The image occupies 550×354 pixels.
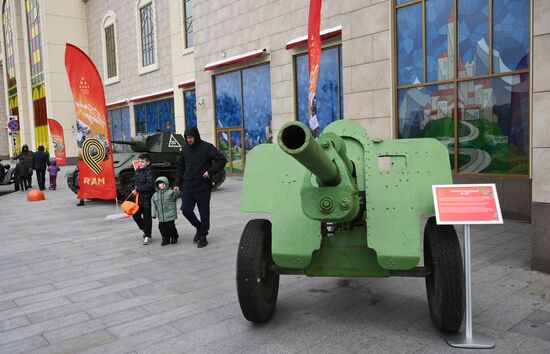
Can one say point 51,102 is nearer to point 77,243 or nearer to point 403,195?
point 77,243

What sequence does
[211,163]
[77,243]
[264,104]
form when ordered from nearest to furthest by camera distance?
[211,163]
[77,243]
[264,104]

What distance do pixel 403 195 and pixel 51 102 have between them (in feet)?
105

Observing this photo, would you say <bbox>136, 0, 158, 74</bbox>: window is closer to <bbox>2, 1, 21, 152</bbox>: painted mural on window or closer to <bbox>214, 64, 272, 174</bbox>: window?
<bbox>214, 64, 272, 174</bbox>: window

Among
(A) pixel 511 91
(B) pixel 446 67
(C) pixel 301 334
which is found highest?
(B) pixel 446 67

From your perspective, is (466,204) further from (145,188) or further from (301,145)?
(145,188)

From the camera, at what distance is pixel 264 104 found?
15.0 metres

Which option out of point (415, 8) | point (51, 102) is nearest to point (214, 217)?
point (415, 8)

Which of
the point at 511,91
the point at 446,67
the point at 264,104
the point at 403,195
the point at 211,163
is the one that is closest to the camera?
the point at 403,195

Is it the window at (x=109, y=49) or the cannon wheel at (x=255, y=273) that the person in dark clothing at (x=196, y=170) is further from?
the window at (x=109, y=49)

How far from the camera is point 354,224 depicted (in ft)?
12.0

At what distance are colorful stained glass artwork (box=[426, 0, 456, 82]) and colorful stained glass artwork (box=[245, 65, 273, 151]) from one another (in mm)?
6251

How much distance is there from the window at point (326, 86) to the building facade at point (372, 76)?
1.3 inches

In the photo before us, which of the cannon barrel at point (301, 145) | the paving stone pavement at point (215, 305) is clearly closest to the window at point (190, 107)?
the paving stone pavement at point (215, 305)

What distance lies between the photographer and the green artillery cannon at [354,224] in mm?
3209
